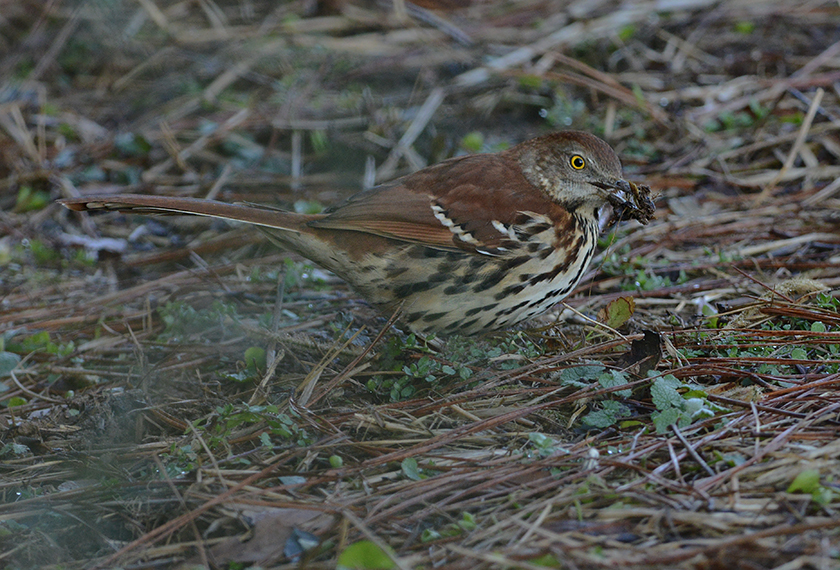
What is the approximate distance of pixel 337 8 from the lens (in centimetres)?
730

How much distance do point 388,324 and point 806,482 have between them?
1712 millimetres

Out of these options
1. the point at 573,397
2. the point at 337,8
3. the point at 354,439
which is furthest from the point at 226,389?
the point at 337,8

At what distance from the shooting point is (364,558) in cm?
199

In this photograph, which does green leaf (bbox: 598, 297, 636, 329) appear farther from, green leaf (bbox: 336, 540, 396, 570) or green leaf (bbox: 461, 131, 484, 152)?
green leaf (bbox: 461, 131, 484, 152)

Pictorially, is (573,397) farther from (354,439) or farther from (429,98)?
(429,98)

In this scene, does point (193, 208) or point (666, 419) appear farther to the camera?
point (193, 208)

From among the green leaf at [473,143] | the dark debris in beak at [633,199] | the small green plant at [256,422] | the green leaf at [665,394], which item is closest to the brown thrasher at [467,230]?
the dark debris in beak at [633,199]

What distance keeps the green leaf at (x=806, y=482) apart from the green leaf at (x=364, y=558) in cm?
113

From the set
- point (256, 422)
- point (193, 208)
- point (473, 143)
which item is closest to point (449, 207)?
point (193, 208)

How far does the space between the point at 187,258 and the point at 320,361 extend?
1.86 metres

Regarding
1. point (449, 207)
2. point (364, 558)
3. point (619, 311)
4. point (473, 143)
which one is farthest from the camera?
point (473, 143)

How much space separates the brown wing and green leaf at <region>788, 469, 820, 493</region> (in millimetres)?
1509

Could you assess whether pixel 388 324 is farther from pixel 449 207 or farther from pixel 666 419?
pixel 666 419

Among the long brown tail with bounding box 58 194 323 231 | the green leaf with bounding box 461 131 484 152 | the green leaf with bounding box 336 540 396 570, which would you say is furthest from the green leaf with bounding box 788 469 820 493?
the green leaf with bounding box 461 131 484 152
